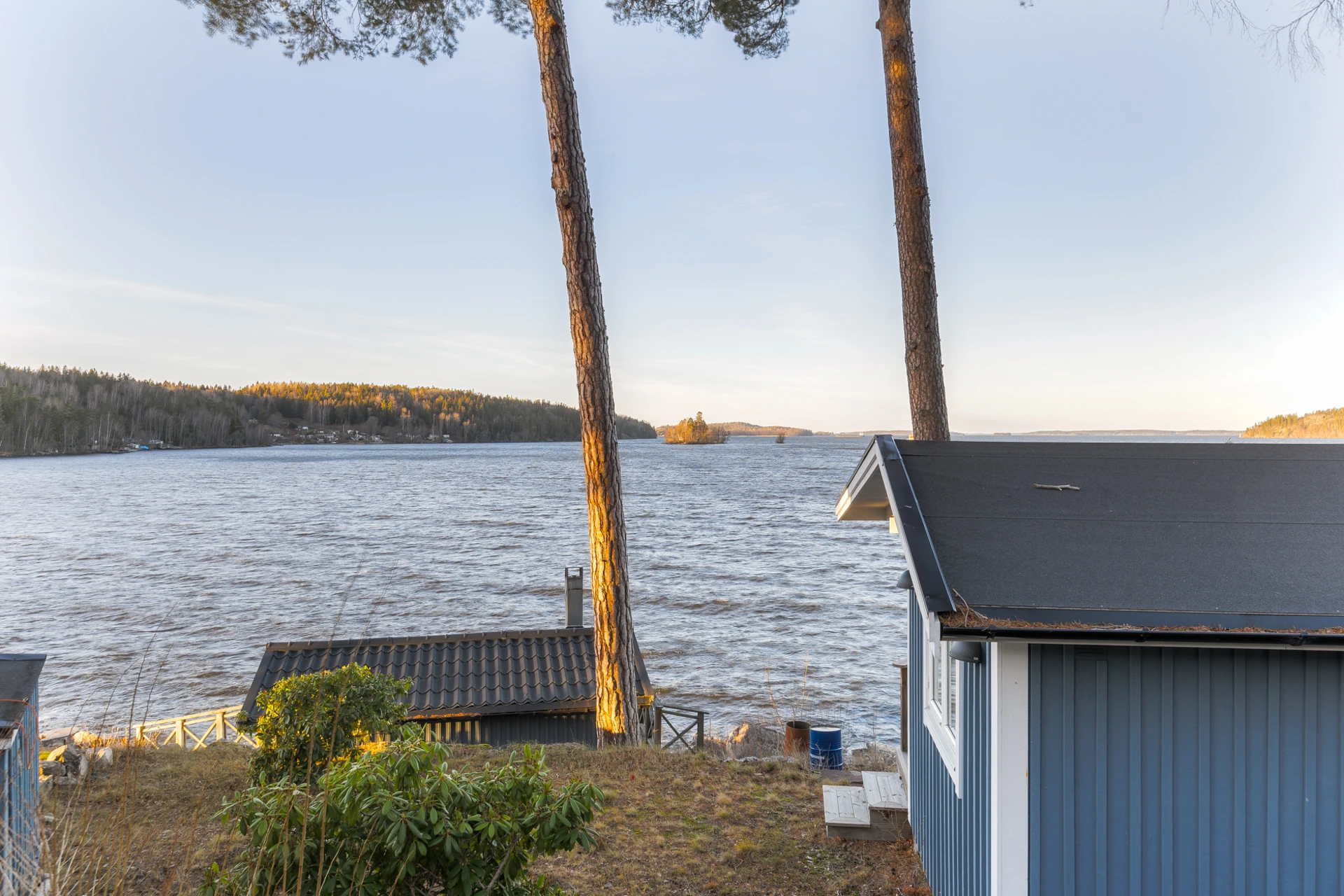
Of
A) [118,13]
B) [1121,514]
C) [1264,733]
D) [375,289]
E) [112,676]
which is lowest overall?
[112,676]

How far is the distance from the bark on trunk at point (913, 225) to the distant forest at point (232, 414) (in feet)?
390

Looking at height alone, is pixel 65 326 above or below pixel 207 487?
above

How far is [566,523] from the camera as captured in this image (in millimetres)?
48594

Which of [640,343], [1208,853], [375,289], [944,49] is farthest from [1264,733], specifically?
[375,289]

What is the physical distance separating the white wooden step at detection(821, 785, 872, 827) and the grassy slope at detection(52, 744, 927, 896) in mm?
149

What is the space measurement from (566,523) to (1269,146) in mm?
A: 41094

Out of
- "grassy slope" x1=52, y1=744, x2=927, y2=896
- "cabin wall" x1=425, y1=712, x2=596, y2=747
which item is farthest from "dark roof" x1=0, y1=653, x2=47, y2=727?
"cabin wall" x1=425, y1=712, x2=596, y2=747

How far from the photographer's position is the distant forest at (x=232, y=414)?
121875 millimetres

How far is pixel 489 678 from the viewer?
11289 millimetres

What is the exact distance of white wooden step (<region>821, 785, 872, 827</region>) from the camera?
5.91 m

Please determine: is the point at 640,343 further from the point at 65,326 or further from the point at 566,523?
the point at 65,326

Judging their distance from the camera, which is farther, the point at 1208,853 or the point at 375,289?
the point at 375,289

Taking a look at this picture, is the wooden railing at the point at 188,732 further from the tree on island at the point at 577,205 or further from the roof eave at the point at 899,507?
the roof eave at the point at 899,507

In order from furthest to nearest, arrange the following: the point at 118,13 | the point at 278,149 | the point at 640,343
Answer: the point at 640,343, the point at 278,149, the point at 118,13
